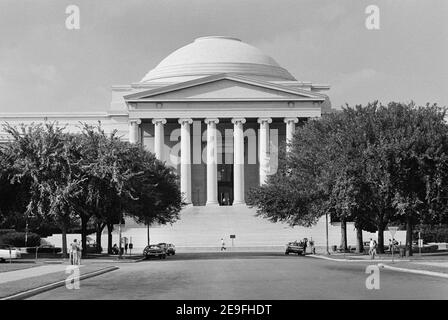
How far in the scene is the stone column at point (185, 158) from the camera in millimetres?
123438

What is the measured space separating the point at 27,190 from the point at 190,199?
62.2 metres

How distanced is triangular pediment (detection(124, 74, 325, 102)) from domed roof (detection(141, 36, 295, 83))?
13739 millimetres

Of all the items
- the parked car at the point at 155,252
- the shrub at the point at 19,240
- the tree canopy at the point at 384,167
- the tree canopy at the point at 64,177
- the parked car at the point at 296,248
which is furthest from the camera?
the shrub at the point at 19,240

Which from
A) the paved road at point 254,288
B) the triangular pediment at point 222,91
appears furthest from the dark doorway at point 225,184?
the paved road at point 254,288

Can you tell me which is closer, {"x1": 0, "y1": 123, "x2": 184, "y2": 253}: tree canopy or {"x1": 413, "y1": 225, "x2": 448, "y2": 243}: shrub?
{"x1": 0, "y1": 123, "x2": 184, "y2": 253}: tree canopy

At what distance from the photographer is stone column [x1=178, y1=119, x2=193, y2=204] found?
123438mm

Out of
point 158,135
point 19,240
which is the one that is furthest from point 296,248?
point 158,135

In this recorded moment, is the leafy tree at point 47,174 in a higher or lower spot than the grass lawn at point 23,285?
higher

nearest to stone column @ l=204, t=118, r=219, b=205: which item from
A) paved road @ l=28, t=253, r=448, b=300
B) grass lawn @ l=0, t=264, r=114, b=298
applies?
paved road @ l=28, t=253, r=448, b=300

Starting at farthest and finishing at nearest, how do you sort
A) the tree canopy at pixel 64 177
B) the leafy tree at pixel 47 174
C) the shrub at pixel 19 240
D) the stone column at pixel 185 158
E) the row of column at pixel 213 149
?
the stone column at pixel 185 158, the row of column at pixel 213 149, the shrub at pixel 19 240, the tree canopy at pixel 64 177, the leafy tree at pixel 47 174

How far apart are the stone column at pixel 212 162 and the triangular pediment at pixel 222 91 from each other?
3.99 m

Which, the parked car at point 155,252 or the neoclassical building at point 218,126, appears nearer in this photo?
the parked car at point 155,252

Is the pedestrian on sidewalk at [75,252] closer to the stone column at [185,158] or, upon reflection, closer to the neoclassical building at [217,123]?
the neoclassical building at [217,123]

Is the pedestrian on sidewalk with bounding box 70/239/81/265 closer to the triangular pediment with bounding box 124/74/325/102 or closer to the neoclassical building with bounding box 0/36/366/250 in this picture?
the neoclassical building with bounding box 0/36/366/250
